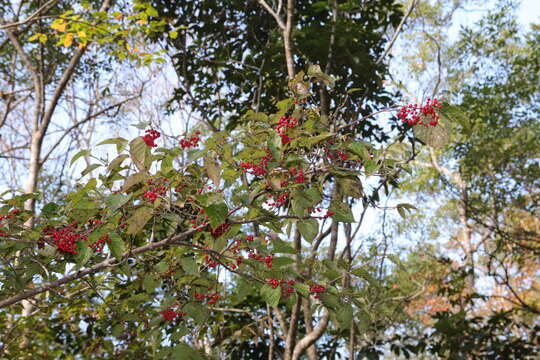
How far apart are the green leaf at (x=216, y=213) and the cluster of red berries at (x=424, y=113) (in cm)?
83

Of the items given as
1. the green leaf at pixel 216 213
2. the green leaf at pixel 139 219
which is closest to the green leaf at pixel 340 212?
the green leaf at pixel 216 213

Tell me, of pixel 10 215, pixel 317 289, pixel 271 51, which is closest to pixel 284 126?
pixel 317 289

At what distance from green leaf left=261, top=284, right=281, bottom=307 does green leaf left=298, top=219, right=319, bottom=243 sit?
0.89ft

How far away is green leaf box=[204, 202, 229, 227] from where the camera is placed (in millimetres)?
1632

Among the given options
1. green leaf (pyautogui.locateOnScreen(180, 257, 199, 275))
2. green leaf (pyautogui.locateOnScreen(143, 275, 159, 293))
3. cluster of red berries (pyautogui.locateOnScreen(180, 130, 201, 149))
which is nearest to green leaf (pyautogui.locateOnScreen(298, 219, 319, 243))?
green leaf (pyautogui.locateOnScreen(180, 257, 199, 275))

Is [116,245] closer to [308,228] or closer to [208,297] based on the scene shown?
[308,228]

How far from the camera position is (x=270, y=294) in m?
1.94

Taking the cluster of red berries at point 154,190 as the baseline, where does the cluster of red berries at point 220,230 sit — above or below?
below

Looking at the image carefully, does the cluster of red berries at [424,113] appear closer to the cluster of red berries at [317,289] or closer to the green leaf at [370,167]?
the green leaf at [370,167]

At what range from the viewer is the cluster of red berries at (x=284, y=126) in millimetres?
1970

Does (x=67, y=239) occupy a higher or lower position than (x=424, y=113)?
lower

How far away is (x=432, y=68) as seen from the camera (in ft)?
39.4

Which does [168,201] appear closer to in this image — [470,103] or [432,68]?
[470,103]

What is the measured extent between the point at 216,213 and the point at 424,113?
0.92 meters
